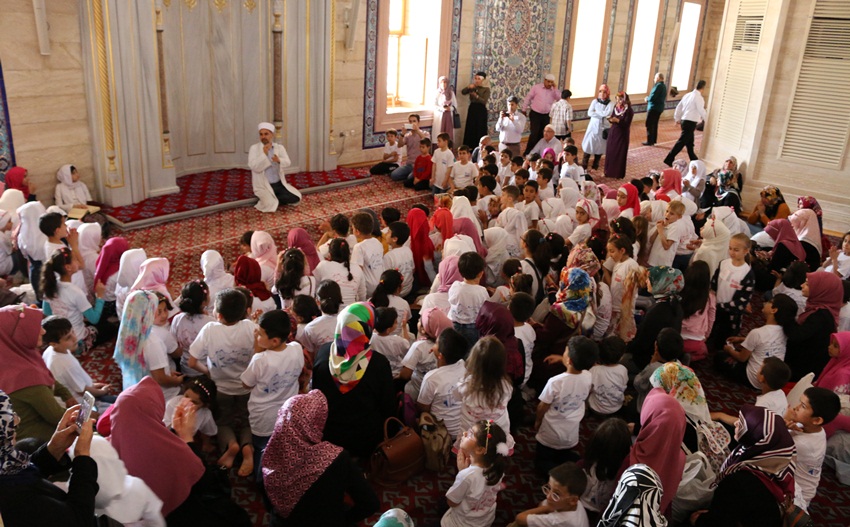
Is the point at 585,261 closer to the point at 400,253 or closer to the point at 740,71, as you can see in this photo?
the point at 400,253

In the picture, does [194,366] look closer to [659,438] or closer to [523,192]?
[659,438]

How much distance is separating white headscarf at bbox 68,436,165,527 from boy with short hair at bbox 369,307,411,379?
1.51 meters

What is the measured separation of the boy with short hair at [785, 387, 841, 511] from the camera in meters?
3.00

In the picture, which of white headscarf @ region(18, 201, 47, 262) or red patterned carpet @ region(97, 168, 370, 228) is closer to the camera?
white headscarf @ region(18, 201, 47, 262)

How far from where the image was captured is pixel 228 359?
3.37 metres

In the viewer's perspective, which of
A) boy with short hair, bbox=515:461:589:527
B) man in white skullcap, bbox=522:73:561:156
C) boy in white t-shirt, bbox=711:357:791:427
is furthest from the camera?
man in white skullcap, bbox=522:73:561:156

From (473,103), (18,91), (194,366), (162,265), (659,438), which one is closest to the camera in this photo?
(659,438)

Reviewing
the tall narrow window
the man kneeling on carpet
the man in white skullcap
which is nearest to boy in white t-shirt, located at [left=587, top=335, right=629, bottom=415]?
the man kneeling on carpet

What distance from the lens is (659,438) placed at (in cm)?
270

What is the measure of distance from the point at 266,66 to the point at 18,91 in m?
2.95

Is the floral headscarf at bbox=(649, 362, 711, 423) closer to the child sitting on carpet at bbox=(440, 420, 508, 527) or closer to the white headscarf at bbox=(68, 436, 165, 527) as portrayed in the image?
the child sitting on carpet at bbox=(440, 420, 508, 527)

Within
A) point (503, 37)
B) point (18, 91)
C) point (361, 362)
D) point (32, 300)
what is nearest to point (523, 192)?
point (361, 362)


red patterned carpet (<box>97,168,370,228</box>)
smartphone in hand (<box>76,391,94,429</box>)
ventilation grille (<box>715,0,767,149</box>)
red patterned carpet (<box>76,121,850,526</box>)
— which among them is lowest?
red patterned carpet (<box>76,121,850,526</box>)

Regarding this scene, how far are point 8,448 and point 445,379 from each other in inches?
71.9
